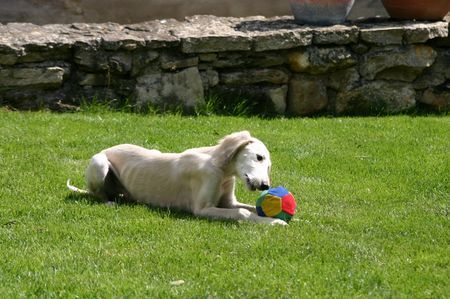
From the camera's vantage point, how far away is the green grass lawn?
16.1 feet

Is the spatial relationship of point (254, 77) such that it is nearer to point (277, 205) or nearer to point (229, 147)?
point (229, 147)

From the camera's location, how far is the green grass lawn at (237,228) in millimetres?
4906

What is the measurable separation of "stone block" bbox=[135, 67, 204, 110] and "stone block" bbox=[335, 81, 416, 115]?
6.10 feet

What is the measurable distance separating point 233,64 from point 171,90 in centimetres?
82

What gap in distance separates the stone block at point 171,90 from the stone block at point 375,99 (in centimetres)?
186

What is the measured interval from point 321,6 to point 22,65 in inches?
150

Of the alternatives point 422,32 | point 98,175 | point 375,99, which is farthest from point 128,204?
point 422,32

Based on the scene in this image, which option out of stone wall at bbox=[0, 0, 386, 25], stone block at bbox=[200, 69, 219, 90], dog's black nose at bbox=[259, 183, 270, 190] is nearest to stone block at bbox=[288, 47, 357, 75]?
stone block at bbox=[200, 69, 219, 90]

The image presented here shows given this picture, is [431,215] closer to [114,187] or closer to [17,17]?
[114,187]

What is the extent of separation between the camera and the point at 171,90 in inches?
412

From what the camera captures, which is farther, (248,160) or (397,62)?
(397,62)

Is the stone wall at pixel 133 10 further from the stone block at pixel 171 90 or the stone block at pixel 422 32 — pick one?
the stone block at pixel 171 90

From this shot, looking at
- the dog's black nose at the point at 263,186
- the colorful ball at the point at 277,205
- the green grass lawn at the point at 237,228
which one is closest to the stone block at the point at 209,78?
the green grass lawn at the point at 237,228

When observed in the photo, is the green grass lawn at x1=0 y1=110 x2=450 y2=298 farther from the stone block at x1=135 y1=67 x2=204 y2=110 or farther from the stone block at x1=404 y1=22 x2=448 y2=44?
the stone block at x1=404 y1=22 x2=448 y2=44
